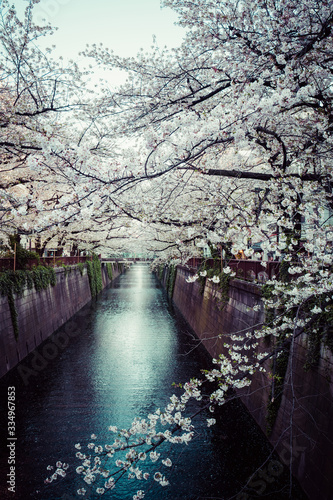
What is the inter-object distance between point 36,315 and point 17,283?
2784 mm

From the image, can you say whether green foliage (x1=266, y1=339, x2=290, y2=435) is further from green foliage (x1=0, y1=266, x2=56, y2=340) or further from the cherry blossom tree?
green foliage (x1=0, y1=266, x2=56, y2=340)

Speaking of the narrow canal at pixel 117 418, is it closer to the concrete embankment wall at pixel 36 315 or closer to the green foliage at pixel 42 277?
the concrete embankment wall at pixel 36 315

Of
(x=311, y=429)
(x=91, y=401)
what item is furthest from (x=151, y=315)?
(x=311, y=429)

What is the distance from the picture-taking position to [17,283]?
12500 mm

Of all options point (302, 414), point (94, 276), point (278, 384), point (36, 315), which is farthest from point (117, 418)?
point (94, 276)

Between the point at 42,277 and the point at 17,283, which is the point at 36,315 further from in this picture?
the point at 17,283

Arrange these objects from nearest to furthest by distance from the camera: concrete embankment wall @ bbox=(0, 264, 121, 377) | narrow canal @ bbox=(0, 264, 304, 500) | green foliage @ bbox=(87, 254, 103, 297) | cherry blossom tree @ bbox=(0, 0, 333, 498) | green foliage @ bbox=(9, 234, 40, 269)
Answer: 1. cherry blossom tree @ bbox=(0, 0, 333, 498)
2. narrow canal @ bbox=(0, 264, 304, 500)
3. concrete embankment wall @ bbox=(0, 264, 121, 377)
4. green foliage @ bbox=(9, 234, 40, 269)
5. green foliage @ bbox=(87, 254, 103, 297)

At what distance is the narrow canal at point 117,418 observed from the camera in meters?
6.08

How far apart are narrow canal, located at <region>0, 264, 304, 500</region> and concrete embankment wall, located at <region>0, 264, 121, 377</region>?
1.64 feet

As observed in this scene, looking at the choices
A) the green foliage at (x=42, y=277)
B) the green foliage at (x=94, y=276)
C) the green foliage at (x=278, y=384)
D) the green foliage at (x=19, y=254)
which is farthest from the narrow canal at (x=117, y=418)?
the green foliage at (x=94, y=276)

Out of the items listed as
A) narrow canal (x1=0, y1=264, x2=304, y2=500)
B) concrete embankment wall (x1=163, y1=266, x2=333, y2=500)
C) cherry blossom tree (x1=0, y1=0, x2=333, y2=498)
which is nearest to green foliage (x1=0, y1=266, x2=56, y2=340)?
narrow canal (x1=0, y1=264, x2=304, y2=500)

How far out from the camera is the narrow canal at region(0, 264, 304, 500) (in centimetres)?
608

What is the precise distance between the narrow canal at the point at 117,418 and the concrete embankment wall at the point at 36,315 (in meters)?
0.50

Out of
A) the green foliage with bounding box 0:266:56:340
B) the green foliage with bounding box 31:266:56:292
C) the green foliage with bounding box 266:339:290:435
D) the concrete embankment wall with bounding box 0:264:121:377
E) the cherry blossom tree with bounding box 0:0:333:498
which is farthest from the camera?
the green foliage with bounding box 31:266:56:292
